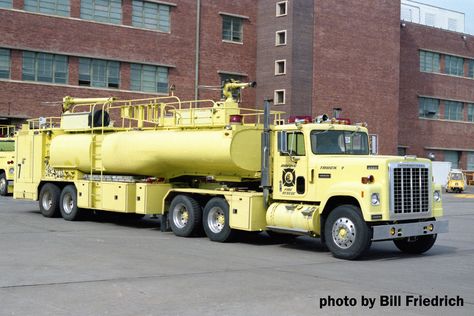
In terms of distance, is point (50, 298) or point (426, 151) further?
point (426, 151)

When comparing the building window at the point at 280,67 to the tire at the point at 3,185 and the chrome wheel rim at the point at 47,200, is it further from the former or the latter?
the chrome wheel rim at the point at 47,200

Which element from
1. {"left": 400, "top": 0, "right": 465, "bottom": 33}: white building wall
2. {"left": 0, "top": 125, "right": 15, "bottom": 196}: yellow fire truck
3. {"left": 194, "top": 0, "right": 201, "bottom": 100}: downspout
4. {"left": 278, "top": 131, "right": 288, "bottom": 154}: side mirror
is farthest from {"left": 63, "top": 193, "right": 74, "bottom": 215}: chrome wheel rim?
{"left": 400, "top": 0, "right": 465, "bottom": 33}: white building wall

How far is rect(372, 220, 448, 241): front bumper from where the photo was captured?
13.9 meters

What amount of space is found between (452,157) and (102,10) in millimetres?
38452

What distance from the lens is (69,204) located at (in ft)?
72.7

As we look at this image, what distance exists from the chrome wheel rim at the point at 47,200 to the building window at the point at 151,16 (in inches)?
1013

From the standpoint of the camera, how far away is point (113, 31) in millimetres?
45781

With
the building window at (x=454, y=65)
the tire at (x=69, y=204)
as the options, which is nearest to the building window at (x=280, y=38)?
the building window at (x=454, y=65)

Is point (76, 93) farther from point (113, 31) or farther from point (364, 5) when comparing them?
point (364, 5)

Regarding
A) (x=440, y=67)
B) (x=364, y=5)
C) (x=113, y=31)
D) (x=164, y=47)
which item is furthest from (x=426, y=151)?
(x=113, y=31)

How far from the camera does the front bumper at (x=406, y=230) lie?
13.9m

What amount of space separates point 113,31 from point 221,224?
1230 inches

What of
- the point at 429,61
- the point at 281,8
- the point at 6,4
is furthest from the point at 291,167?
the point at 429,61

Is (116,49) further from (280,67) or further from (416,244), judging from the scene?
(416,244)
